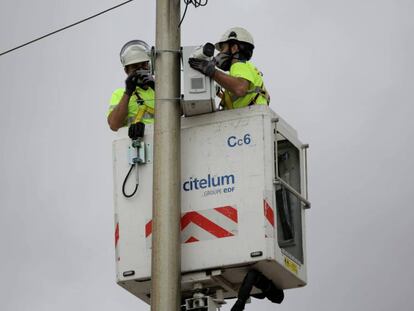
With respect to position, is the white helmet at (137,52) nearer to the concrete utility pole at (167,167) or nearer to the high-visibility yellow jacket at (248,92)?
the concrete utility pole at (167,167)

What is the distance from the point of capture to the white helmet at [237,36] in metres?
21.8

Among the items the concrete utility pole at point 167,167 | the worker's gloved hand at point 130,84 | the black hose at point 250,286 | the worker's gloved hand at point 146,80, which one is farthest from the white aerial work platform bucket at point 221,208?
the worker's gloved hand at point 146,80

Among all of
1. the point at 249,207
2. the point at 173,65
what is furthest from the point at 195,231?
the point at 173,65

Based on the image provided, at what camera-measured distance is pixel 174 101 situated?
2061 centimetres

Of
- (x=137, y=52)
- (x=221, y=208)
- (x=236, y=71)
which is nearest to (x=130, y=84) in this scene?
(x=137, y=52)

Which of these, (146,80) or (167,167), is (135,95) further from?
(167,167)

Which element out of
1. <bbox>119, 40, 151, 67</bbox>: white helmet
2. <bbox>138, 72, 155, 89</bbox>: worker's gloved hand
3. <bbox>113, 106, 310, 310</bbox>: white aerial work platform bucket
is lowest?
<bbox>113, 106, 310, 310</bbox>: white aerial work platform bucket

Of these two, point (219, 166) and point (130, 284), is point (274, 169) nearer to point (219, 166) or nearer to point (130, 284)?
point (219, 166)

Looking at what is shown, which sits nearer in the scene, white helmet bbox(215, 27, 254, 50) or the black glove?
the black glove

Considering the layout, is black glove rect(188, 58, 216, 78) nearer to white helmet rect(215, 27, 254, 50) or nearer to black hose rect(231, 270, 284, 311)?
white helmet rect(215, 27, 254, 50)

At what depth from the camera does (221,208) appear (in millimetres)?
20359

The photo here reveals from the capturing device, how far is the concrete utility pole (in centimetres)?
1994

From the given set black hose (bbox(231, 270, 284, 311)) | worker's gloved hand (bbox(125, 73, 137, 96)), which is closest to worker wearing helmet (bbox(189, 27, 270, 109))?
worker's gloved hand (bbox(125, 73, 137, 96))

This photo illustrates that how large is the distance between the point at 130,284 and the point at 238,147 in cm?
213
